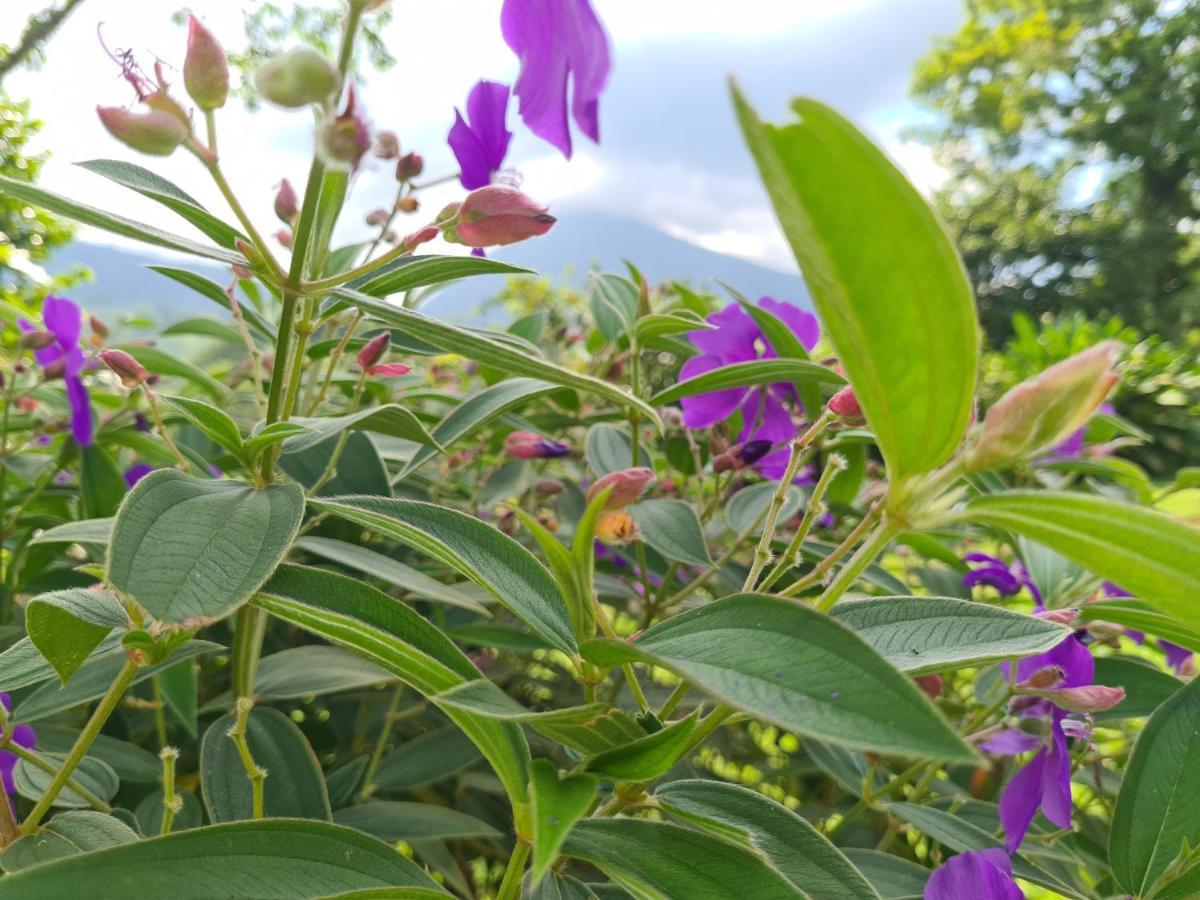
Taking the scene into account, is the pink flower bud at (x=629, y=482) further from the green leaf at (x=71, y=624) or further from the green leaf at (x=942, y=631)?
the green leaf at (x=71, y=624)

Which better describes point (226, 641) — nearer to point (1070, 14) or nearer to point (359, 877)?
point (359, 877)

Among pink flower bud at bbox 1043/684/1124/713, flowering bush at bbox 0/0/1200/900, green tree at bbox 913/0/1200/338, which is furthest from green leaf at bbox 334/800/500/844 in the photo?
green tree at bbox 913/0/1200/338

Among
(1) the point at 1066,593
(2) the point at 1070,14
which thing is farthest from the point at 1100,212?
(1) the point at 1066,593

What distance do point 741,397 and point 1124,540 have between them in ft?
1.80

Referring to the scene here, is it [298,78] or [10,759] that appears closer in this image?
[298,78]

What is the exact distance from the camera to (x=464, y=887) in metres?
0.64

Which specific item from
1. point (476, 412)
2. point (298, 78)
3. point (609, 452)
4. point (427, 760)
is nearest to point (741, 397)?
point (609, 452)

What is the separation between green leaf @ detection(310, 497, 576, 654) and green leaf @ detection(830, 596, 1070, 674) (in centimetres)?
13

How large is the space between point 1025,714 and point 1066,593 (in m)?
0.15

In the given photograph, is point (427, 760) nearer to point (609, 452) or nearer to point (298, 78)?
point (609, 452)

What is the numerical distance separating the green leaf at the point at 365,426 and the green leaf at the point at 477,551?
0.25 feet

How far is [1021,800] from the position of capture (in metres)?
0.53

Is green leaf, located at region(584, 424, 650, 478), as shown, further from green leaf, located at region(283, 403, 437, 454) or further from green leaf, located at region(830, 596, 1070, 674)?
green leaf, located at region(830, 596, 1070, 674)

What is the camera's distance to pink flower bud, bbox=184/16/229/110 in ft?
1.32
